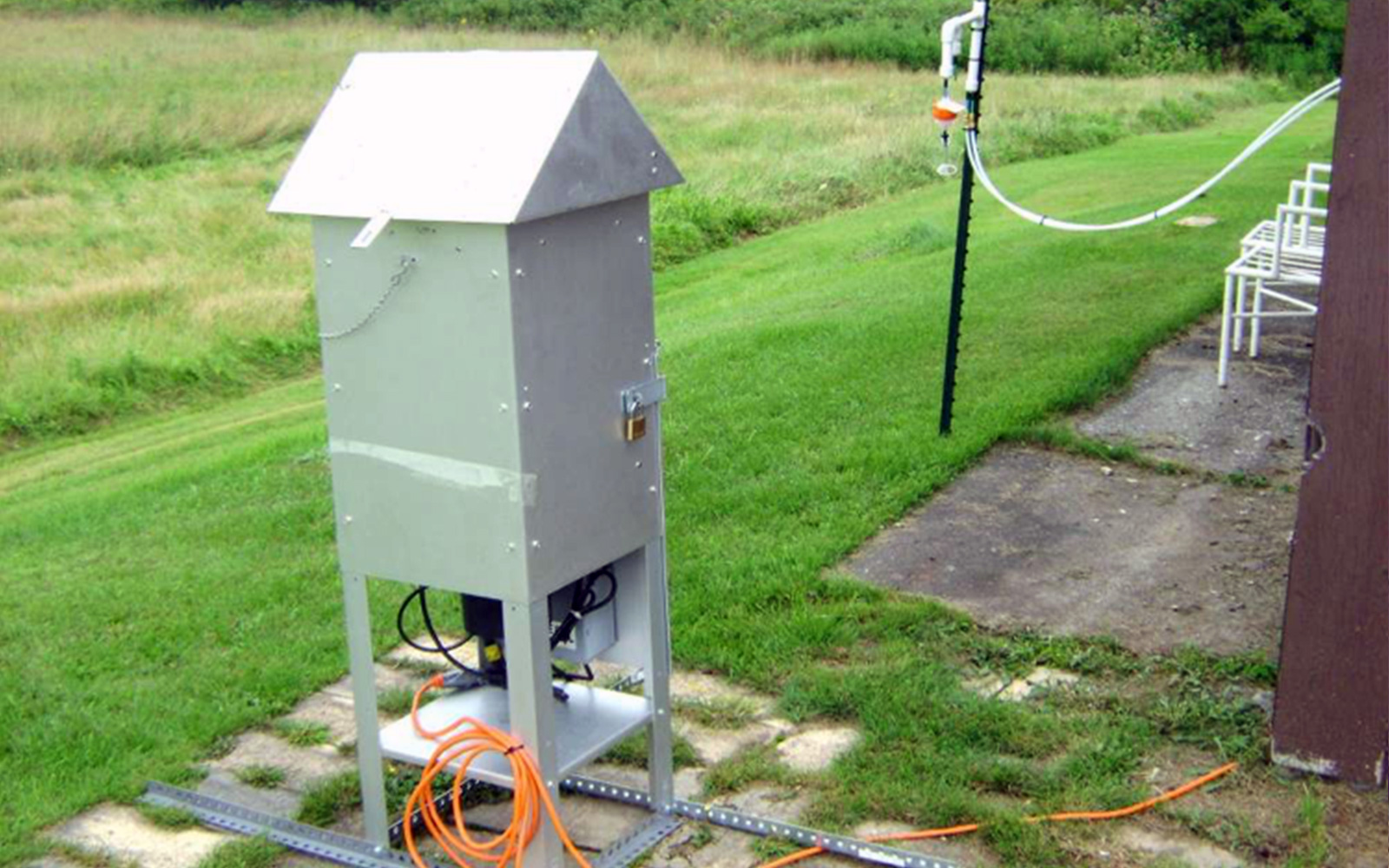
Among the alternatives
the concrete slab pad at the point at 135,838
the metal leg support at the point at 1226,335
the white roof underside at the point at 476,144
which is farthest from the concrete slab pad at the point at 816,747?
the metal leg support at the point at 1226,335

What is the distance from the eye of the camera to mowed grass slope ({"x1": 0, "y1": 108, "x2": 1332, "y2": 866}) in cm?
428

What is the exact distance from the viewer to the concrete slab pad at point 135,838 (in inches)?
155

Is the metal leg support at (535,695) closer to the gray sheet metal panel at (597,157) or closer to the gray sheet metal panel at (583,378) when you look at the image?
the gray sheet metal panel at (583,378)

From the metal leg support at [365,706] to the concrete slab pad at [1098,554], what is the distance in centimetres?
195

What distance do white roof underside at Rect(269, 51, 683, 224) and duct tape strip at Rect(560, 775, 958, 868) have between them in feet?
4.79

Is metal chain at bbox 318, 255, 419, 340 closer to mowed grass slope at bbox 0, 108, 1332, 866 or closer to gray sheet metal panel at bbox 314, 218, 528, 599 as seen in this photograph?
gray sheet metal panel at bbox 314, 218, 528, 599

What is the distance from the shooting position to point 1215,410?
695 centimetres

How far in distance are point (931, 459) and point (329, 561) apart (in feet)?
7.30

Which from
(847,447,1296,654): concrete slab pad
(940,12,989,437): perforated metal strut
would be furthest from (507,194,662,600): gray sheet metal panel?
(940,12,989,437): perforated metal strut

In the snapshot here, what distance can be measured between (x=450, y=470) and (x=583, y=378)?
1.13 ft

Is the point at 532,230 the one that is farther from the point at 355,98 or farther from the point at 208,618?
the point at 208,618

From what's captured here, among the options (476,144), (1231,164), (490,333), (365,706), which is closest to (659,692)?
(365,706)

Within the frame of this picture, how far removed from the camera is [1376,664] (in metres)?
3.96

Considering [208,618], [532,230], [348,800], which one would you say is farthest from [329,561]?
[532,230]
